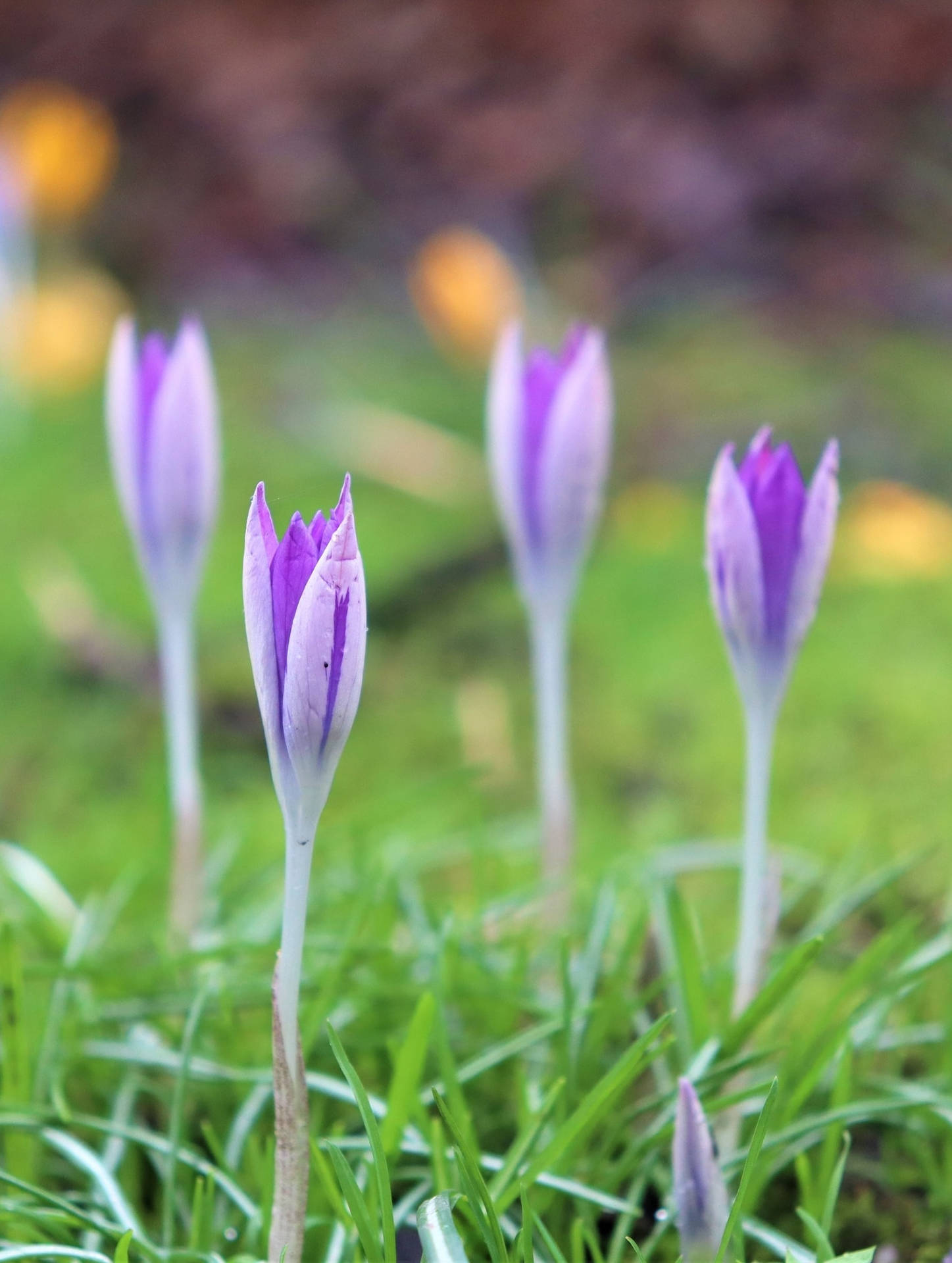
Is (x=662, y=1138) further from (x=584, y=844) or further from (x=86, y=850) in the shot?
(x=86, y=850)

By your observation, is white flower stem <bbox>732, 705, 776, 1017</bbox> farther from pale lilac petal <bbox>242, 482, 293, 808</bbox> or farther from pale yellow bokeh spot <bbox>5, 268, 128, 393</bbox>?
pale yellow bokeh spot <bbox>5, 268, 128, 393</bbox>

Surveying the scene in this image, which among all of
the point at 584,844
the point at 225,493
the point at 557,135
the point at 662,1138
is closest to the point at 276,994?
the point at 662,1138

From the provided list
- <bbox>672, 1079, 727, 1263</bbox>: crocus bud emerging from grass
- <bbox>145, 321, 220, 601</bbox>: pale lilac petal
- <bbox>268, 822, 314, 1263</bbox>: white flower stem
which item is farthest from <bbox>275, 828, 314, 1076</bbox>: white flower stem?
<bbox>145, 321, 220, 601</bbox>: pale lilac petal

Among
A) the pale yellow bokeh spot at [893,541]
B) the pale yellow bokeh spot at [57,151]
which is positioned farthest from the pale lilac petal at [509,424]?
the pale yellow bokeh spot at [57,151]

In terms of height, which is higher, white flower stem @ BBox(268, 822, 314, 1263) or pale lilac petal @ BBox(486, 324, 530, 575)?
pale lilac petal @ BBox(486, 324, 530, 575)

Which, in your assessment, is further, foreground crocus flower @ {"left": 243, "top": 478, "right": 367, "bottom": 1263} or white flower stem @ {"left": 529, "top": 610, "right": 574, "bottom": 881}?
white flower stem @ {"left": 529, "top": 610, "right": 574, "bottom": 881}

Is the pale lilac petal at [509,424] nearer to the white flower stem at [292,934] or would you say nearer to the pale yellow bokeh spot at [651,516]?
the white flower stem at [292,934]

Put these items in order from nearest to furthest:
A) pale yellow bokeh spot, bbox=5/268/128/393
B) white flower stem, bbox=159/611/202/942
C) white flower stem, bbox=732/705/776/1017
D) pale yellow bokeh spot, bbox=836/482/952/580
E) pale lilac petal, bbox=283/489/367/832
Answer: pale lilac petal, bbox=283/489/367/832 < white flower stem, bbox=732/705/776/1017 < white flower stem, bbox=159/611/202/942 < pale yellow bokeh spot, bbox=836/482/952/580 < pale yellow bokeh spot, bbox=5/268/128/393
